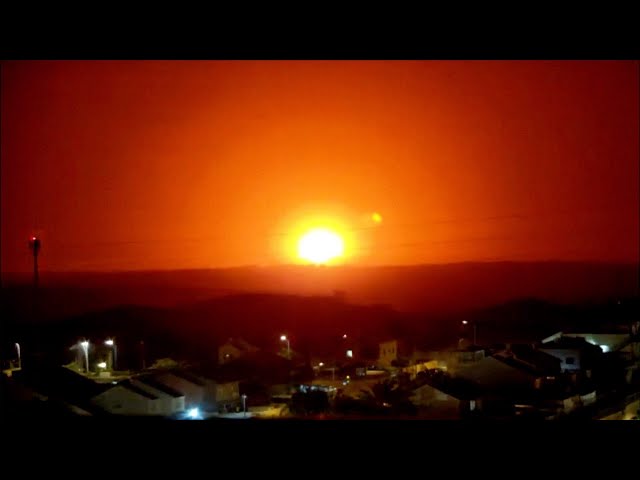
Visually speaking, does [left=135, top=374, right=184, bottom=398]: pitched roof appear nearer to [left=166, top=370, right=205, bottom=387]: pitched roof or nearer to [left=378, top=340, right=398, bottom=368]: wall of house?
[left=166, top=370, right=205, bottom=387]: pitched roof

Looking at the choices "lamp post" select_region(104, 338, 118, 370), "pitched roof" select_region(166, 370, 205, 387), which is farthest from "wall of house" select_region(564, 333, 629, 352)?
"lamp post" select_region(104, 338, 118, 370)

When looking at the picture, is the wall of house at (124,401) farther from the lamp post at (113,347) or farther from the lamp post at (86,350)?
the lamp post at (113,347)

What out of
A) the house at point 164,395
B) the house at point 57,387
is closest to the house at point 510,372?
the house at point 164,395

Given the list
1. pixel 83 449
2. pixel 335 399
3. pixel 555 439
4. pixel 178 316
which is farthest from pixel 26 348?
pixel 555 439

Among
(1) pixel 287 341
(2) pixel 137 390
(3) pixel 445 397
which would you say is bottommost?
(3) pixel 445 397

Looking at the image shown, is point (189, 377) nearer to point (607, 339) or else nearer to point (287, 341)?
point (287, 341)

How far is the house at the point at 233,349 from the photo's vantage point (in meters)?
8.27

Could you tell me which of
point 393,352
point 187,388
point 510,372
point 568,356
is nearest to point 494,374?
point 510,372

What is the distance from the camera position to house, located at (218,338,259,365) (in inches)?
325

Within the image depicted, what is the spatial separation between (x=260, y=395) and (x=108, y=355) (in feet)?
7.74

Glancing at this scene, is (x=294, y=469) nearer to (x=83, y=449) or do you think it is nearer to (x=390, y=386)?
(x=83, y=449)

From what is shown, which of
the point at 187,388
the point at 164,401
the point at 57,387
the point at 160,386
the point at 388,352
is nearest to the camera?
the point at 57,387

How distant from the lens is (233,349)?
8.56 metres
